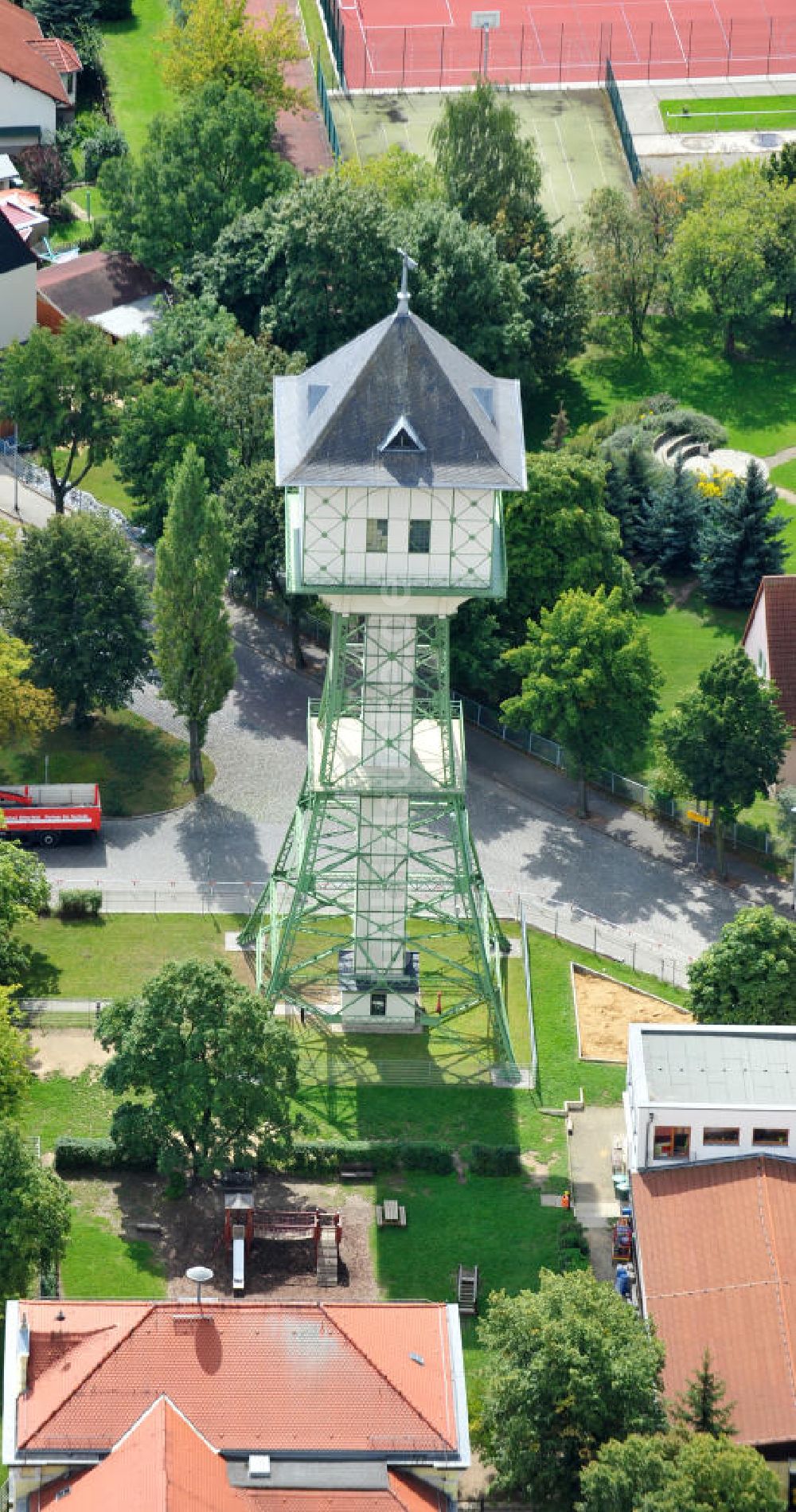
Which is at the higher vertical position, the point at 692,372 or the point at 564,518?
the point at 692,372

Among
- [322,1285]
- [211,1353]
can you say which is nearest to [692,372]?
[322,1285]

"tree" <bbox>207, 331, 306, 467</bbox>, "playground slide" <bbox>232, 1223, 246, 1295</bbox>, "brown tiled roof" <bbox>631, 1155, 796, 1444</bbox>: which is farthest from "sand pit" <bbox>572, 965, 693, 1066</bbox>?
"tree" <bbox>207, 331, 306, 467</bbox>

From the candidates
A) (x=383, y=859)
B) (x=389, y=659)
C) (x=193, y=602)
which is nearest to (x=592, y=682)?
(x=193, y=602)

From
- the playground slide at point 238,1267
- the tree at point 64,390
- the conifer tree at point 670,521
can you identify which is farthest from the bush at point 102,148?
the playground slide at point 238,1267

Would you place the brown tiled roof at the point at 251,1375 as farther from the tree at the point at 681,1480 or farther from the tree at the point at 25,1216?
the tree at the point at 681,1480

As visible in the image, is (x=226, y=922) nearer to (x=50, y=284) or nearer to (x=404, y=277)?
(x=404, y=277)

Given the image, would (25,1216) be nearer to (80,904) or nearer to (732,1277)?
(732,1277)

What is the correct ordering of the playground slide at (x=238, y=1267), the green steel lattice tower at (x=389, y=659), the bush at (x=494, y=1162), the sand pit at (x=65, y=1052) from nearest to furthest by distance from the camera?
the playground slide at (x=238, y=1267) < the green steel lattice tower at (x=389, y=659) < the bush at (x=494, y=1162) < the sand pit at (x=65, y=1052)
